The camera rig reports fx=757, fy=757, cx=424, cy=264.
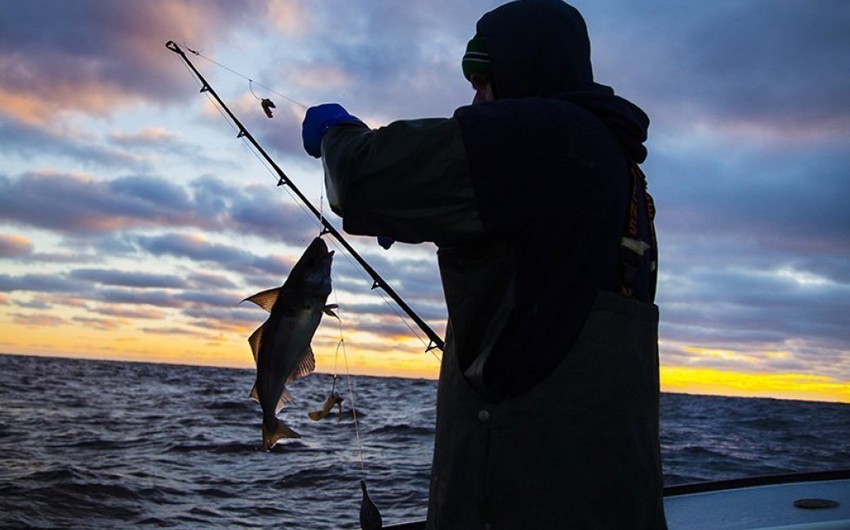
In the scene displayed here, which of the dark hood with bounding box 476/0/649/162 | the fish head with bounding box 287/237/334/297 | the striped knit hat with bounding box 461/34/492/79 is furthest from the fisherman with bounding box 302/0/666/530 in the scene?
the fish head with bounding box 287/237/334/297

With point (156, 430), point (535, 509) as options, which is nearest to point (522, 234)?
point (535, 509)

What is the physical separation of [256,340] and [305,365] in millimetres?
277

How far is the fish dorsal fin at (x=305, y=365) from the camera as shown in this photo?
12.4ft

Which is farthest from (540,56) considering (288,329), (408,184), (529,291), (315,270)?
(288,329)

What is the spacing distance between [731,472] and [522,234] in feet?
42.2

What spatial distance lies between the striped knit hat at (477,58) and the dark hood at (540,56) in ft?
0.10

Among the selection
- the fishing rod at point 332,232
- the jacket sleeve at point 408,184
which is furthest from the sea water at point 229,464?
the jacket sleeve at point 408,184

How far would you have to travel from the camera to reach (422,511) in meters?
10.1

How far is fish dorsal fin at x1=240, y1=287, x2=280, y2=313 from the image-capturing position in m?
3.72

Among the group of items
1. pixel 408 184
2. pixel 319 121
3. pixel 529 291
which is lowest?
pixel 529 291

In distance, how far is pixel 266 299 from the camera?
3.76 m

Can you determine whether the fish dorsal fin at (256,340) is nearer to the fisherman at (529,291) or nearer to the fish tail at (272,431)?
the fish tail at (272,431)

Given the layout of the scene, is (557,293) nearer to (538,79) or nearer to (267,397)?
(538,79)

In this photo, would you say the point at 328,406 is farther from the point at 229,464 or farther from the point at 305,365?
the point at 229,464
